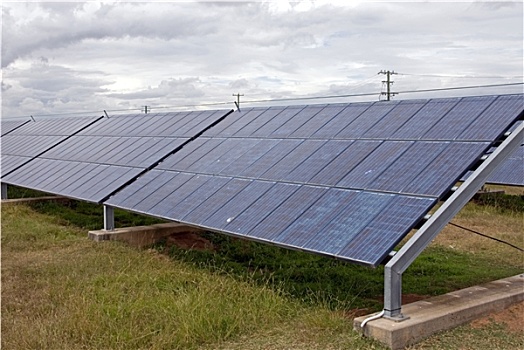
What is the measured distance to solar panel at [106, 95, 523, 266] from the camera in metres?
8.03

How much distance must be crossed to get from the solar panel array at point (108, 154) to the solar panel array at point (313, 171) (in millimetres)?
76

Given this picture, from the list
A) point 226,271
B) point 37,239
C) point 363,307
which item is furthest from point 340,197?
point 37,239

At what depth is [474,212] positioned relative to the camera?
1938cm

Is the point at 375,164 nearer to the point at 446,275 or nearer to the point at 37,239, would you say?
the point at 446,275

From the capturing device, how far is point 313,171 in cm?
1004

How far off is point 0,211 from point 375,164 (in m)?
12.8

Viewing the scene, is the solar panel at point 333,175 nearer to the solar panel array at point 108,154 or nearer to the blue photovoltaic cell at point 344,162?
the blue photovoltaic cell at point 344,162

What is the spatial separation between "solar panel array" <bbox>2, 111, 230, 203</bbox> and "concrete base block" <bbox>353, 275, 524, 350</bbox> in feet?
26.1

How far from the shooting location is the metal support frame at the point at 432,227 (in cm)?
725

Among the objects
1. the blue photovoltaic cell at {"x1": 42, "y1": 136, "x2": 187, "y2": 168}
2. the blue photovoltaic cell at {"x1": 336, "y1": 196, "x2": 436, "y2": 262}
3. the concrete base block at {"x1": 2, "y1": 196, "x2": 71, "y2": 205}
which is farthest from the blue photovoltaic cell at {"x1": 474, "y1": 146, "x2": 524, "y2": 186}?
the concrete base block at {"x1": 2, "y1": 196, "x2": 71, "y2": 205}

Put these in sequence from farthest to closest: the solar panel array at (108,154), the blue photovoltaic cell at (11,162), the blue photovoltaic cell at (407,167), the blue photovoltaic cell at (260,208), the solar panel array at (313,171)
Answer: the blue photovoltaic cell at (11,162) < the solar panel array at (108,154) < the blue photovoltaic cell at (260,208) < the blue photovoltaic cell at (407,167) < the solar panel array at (313,171)

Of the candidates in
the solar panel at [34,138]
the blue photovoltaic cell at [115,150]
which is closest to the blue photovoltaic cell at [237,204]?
the blue photovoltaic cell at [115,150]

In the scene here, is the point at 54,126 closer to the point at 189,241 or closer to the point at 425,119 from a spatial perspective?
the point at 189,241

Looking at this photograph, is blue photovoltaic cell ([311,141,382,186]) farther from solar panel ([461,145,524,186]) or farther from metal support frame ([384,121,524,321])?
solar panel ([461,145,524,186])
